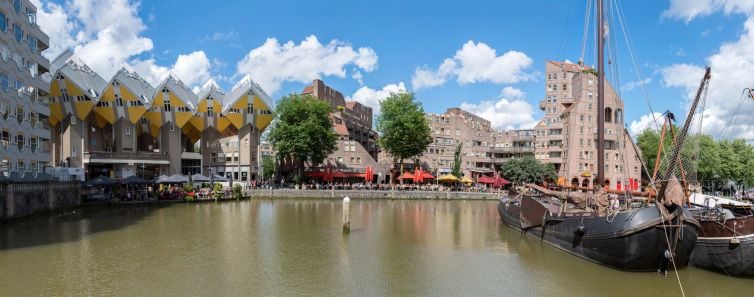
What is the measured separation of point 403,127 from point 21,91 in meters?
49.4

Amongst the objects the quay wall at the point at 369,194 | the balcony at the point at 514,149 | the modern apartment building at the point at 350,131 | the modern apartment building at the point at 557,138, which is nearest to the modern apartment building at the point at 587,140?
the modern apartment building at the point at 557,138

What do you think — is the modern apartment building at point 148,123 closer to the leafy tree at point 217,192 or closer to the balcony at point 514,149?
the leafy tree at point 217,192

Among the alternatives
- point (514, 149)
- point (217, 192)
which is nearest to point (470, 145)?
point (514, 149)

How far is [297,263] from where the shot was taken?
74.8ft

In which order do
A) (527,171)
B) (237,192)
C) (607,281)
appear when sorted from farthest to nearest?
(527,171), (237,192), (607,281)

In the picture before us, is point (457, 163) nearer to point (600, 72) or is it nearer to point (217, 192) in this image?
point (217, 192)

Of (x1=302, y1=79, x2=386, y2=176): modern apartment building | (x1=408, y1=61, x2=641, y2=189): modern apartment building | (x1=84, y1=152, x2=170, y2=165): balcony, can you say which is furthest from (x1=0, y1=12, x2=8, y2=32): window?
(x1=408, y1=61, x2=641, y2=189): modern apartment building

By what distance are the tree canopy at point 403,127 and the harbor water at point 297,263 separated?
39.5 m

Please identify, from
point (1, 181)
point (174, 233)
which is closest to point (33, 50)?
point (1, 181)

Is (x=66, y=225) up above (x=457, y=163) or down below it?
below

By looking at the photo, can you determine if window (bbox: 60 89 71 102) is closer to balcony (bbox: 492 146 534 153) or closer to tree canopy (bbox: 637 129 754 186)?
balcony (bbox: 492 146 534 153)

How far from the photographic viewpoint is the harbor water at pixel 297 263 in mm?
18641

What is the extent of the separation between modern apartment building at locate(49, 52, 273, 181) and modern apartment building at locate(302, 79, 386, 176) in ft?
48.2

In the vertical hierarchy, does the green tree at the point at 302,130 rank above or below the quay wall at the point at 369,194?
above
